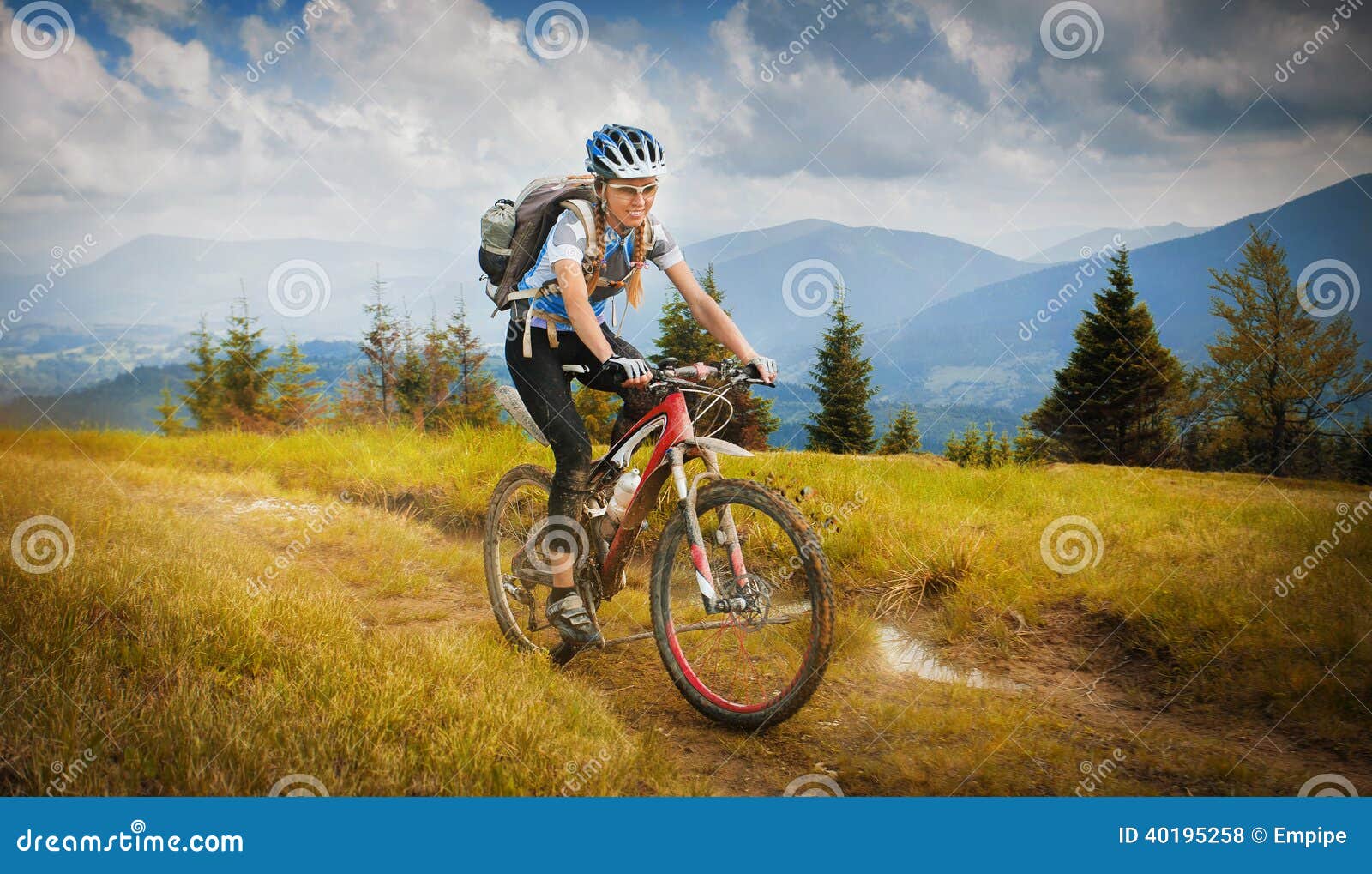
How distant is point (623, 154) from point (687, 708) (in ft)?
9.10

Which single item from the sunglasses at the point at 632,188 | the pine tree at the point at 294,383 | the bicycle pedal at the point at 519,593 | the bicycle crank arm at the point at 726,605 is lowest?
the bicycle crank arm at the point at 726,605

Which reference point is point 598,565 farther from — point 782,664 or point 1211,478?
point 1211,478

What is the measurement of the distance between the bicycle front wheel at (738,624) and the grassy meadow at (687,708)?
22 centimetres

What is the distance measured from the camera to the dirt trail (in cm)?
326

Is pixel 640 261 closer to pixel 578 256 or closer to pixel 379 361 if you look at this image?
pixel 578 256

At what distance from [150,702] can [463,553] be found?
3.35 m

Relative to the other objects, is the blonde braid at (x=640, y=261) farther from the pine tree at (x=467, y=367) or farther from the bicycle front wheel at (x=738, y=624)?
the pine tree at (x=467, y=367)

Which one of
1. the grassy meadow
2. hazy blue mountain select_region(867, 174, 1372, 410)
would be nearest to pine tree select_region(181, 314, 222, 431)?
the grassy meadow

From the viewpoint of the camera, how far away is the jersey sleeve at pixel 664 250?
4090 millimetres

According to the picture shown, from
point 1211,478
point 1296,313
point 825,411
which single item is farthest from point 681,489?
point 825,411

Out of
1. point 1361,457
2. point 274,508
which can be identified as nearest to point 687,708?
point 274,508

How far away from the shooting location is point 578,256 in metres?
3.84

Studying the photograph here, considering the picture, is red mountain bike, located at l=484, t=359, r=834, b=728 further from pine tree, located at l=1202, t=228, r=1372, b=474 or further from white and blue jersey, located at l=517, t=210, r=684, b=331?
pine tree, located at l=1202, t=228, r=1372, b=474

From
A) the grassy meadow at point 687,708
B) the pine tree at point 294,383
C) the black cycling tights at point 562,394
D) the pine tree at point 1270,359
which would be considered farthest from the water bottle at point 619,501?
the pine tree at point 294,383
